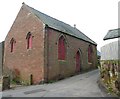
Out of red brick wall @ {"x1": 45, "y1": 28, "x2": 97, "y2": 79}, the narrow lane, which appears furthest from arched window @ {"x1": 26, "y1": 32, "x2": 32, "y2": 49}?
the narrow lane

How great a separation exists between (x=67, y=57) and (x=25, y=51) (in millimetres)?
5332

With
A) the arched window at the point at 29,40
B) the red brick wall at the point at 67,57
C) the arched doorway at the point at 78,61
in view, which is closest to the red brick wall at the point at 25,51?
the arched window at the point at 29,40

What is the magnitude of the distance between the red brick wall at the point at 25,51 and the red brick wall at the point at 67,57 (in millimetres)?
966

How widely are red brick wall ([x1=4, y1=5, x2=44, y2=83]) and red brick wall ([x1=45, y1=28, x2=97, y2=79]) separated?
0.97m

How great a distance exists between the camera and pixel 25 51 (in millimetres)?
23312

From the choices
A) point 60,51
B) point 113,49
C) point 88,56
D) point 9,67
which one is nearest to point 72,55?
point 60,51

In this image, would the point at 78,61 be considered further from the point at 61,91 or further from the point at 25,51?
the point at 61,91

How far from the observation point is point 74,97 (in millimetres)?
12336

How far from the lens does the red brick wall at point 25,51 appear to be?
21.3 m

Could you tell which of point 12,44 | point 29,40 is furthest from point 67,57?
point 12,44

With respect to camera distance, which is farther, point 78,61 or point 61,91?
point 78,61

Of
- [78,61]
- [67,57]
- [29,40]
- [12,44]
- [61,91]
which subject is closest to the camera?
[61,91]

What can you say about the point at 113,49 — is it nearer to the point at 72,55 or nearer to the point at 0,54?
the point at 72,55

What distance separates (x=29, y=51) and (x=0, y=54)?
32.8 ft
